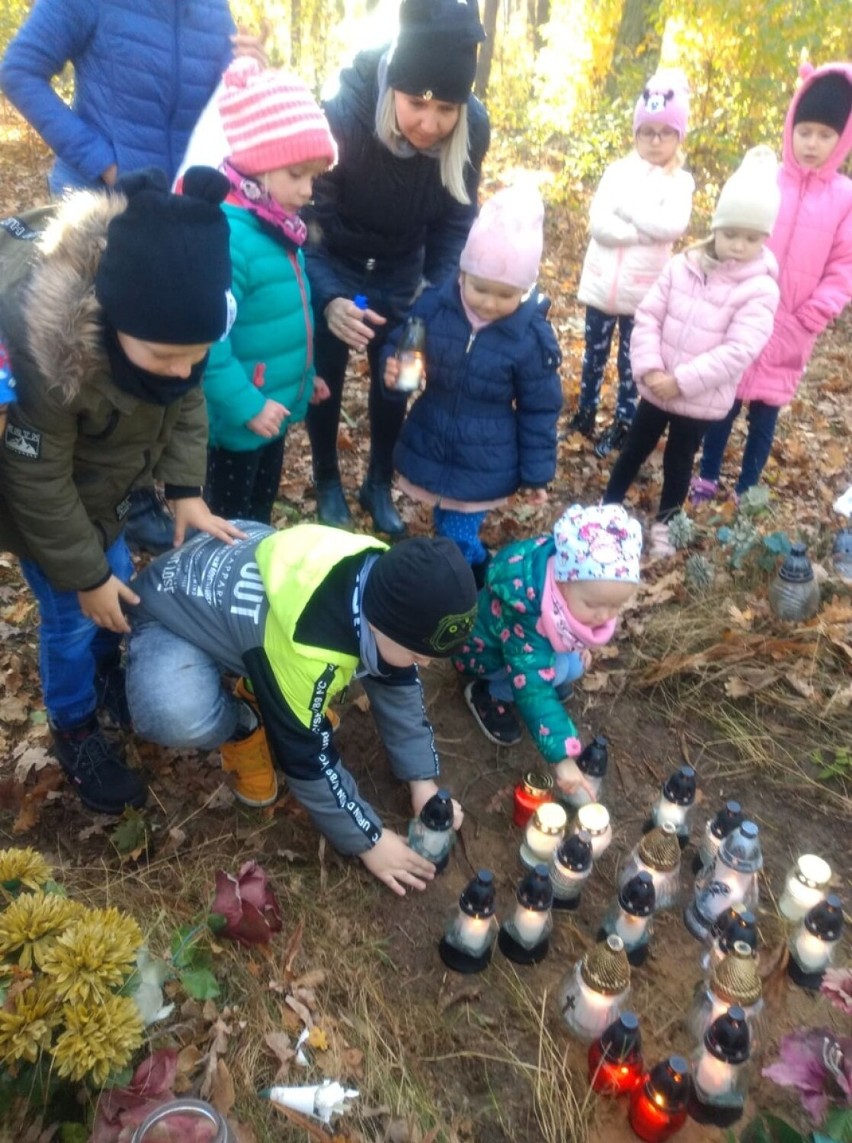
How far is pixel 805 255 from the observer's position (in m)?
4.73

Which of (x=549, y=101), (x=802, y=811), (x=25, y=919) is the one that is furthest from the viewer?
(x=549, y=101)

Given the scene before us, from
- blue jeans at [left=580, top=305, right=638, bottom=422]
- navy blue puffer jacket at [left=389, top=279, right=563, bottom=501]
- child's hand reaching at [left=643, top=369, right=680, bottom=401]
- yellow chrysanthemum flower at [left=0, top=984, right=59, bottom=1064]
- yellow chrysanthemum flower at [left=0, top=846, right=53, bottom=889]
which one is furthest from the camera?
blue jeans at [left=580, top=305, right=638, bottom=422]

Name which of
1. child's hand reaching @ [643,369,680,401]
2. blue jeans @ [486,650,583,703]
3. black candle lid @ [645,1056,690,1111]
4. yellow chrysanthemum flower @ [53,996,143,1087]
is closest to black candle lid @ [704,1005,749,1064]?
black candle lid @ [645,1056,690,1111]

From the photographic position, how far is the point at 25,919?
165 cm

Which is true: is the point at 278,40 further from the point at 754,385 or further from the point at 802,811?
the point at 802,811

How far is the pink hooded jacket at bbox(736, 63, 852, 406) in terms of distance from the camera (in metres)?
4.65

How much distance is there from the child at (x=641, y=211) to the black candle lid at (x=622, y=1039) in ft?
14.5

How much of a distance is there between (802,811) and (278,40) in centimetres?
1482

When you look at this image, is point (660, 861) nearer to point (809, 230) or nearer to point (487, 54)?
point (809, 230)

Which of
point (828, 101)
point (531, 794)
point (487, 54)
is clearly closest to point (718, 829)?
point (531, 794)

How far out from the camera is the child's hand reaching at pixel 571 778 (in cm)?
321

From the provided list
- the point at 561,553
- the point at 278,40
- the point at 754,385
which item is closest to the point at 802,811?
the point at 561,553

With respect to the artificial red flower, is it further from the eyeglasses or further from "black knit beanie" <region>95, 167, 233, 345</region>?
the eyeglasses

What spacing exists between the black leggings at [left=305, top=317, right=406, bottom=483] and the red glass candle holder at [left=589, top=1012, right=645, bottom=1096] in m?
2.92
